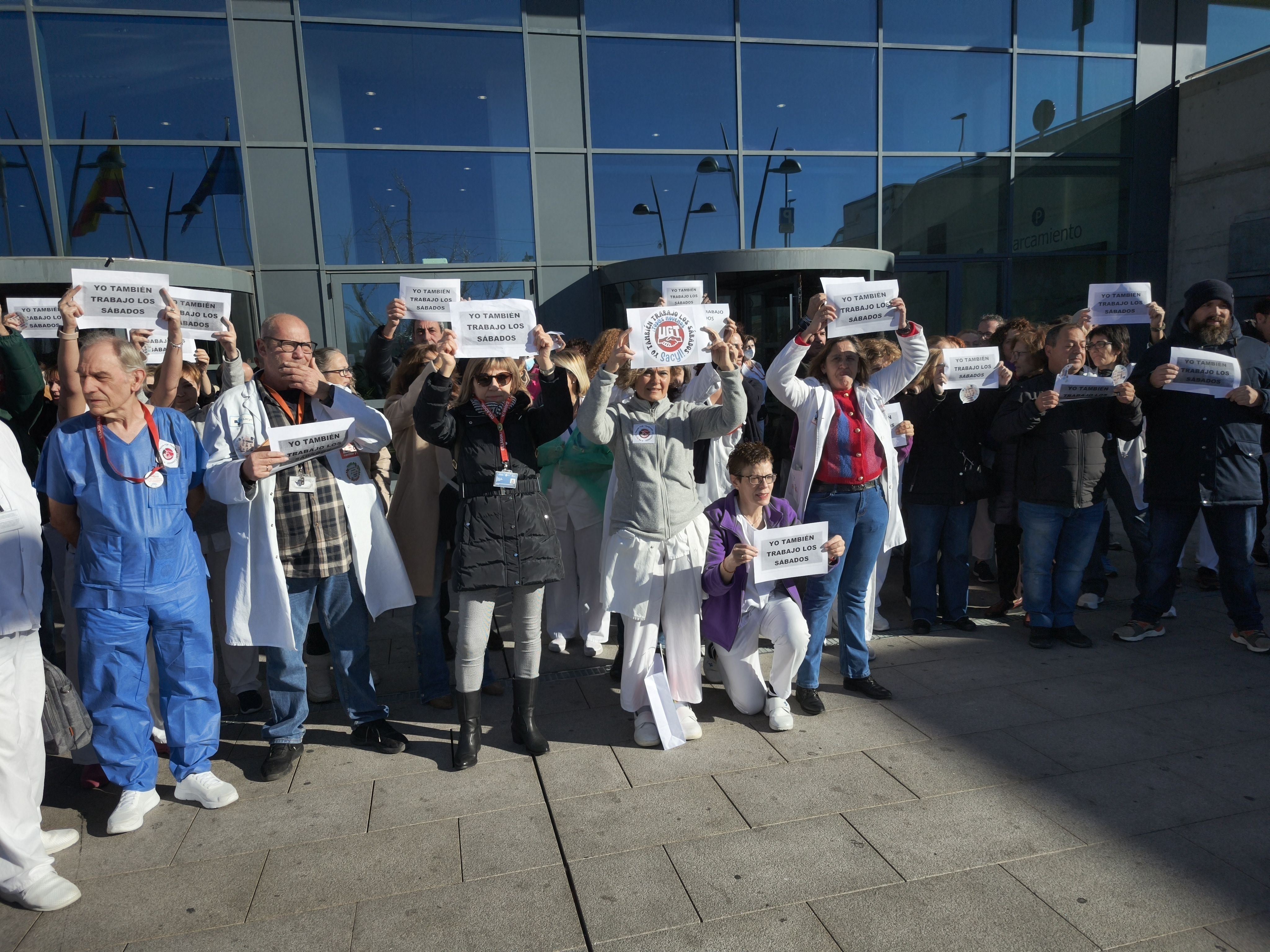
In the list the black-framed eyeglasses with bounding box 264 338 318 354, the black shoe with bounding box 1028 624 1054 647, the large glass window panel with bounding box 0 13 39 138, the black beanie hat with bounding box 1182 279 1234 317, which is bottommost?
the black shoe with bounding box 1028 624 1054 647

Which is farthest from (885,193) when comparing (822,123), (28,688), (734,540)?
(28,688)

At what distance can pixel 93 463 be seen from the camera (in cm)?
321

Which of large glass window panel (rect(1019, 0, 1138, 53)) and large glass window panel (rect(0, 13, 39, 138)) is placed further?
large glass window panel (rect(1019, 0, 1138, 53))

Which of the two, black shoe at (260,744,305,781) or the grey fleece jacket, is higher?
the grey fleece jacket

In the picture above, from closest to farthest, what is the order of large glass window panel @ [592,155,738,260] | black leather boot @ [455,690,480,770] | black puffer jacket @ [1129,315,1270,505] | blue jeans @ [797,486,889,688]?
black leather boot @ [455,690,480,770] < blue jeans @ [797,486,889,688] < black puffer jacket @ [1129,315,1270,505] < large glass window panel @ [592,155,738,260]

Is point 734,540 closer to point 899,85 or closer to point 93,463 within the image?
point 93,463

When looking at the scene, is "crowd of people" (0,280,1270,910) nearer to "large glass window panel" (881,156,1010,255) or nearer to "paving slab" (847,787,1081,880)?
"paving slab" (847,787,1081,880)

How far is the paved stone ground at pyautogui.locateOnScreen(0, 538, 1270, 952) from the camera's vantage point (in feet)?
8.63

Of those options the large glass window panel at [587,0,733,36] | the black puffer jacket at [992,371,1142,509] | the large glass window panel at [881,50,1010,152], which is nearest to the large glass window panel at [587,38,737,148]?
the large glass window panel at [587,0,733,36]

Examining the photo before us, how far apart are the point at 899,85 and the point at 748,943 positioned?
11.4m

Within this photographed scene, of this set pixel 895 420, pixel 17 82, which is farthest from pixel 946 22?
pixel 17 82

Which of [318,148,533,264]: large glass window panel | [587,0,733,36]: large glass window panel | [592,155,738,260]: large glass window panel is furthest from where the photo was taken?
[592,155,738,260]: large glass window panel

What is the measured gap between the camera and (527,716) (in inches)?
153

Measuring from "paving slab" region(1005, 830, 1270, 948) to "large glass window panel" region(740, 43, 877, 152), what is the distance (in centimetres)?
964
